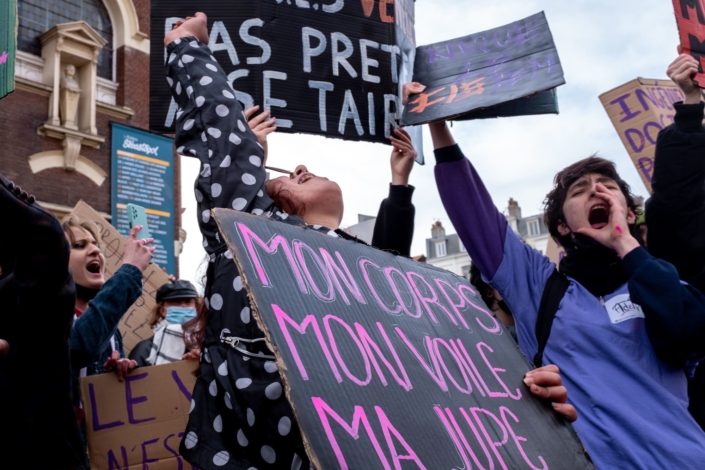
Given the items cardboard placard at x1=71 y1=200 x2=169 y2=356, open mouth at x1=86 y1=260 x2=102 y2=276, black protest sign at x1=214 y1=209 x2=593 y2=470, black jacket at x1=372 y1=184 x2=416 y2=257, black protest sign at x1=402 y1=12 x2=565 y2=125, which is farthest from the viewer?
cardboard placard at x1=71 y1=200 x2=169 y2=356

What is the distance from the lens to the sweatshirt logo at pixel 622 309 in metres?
1.89

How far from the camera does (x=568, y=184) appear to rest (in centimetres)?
216

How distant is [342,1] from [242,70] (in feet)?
1.82

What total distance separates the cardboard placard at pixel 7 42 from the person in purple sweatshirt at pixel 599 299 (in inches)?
49.4

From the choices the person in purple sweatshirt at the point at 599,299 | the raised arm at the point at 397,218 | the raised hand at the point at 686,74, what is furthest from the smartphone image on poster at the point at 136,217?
the raised hand at the point at 686,74

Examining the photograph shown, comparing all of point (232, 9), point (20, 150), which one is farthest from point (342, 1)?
point (20, 150)

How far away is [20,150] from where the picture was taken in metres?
12.2

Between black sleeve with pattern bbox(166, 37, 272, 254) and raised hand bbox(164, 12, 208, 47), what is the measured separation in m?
0.13

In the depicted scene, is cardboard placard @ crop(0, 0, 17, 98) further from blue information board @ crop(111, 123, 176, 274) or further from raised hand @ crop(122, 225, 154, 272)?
blue information board @ crop(111, 123, 176, 274)

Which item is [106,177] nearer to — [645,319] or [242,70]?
[242,70]

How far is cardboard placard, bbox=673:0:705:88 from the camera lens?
8.57ft

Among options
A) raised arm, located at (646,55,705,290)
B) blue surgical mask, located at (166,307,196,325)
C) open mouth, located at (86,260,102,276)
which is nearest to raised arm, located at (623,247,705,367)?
raised arm, located at (646,55,705,290)

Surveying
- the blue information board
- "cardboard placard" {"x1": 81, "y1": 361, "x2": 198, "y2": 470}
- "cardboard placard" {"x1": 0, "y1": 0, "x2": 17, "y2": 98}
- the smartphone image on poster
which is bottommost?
"cardboard placard" {"x1": 81, "y1": 361, "x2": 198, "y2": 470}

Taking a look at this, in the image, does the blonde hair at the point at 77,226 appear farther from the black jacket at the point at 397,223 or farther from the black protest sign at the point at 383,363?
the black protest sign at the point at 383,363
